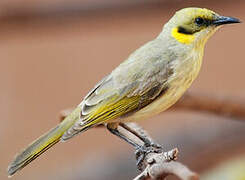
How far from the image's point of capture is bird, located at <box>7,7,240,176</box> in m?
2.55

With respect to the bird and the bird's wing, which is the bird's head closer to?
the bird

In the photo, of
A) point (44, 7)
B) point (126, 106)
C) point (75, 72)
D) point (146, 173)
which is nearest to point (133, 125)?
point (126, 106)

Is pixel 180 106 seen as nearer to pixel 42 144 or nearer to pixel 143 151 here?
pixel 143 151

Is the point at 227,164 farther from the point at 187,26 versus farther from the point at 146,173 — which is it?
the point at 146,173

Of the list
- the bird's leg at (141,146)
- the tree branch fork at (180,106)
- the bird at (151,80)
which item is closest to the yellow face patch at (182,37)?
the bird at (151,80)

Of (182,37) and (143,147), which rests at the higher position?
(182,37)

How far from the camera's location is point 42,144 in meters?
2.42

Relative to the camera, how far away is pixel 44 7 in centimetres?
376

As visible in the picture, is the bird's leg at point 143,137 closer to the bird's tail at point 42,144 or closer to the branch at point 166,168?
the bird's tail at point 42,144

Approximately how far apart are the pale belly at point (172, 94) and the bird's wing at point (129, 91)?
2 cm

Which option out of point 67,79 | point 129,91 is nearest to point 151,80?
point 129,91

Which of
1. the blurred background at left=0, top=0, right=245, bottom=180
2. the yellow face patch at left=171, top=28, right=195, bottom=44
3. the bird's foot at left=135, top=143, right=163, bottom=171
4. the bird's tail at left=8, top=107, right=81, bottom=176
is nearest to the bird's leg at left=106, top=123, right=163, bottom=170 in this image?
the bird's foot at left=135, top=143, right=163, bottom=171

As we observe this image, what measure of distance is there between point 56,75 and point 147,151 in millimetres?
4573

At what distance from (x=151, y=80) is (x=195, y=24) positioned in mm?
283
